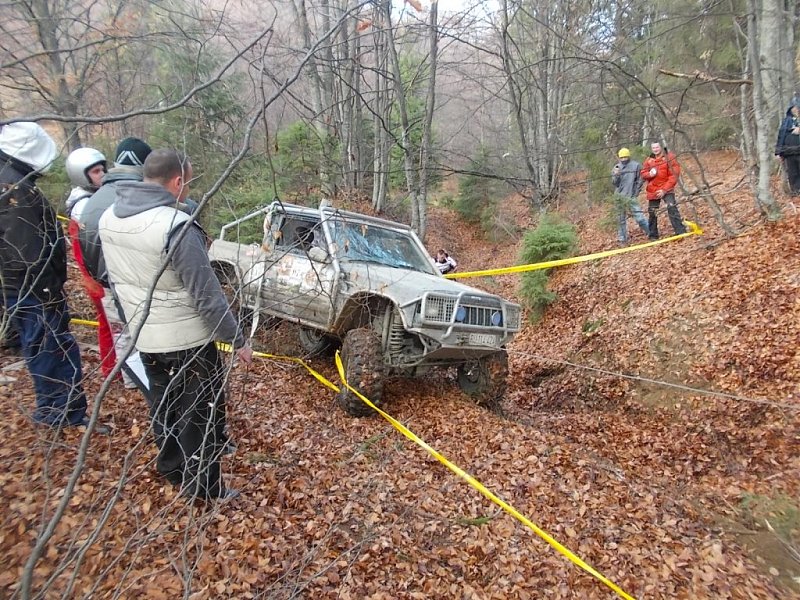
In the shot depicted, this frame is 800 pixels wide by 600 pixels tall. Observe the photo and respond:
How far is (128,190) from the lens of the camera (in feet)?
8.62

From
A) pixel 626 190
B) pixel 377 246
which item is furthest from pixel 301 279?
pixel 626 190

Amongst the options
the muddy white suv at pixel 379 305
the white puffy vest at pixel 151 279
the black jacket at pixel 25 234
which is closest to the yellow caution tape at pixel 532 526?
the muddy white suv at pixel 379 305

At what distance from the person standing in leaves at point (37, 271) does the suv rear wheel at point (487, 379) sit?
144 inches

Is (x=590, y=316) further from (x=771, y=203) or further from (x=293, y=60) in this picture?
(x=293, y=60)

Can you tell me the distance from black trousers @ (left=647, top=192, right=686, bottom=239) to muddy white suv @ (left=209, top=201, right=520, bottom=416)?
5266 millimetres

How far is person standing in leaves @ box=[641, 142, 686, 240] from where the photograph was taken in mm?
8648

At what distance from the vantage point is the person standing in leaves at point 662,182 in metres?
8.65

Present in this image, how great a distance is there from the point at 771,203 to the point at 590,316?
2905 millimetres

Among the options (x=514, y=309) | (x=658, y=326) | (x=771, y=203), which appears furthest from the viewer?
(x=771, y=203)

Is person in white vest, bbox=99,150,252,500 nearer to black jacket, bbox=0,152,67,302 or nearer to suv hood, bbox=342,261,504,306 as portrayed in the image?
black jacket, bbox=0,152,67,302

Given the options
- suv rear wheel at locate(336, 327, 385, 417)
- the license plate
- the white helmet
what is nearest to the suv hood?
the license plate

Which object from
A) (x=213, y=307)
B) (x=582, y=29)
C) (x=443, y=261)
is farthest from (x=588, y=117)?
(x=213, y=307)

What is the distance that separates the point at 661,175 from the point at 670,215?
747 millimetres

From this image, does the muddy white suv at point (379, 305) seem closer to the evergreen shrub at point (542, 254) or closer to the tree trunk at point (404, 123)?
the evergreen shrub at point (542, 254)
